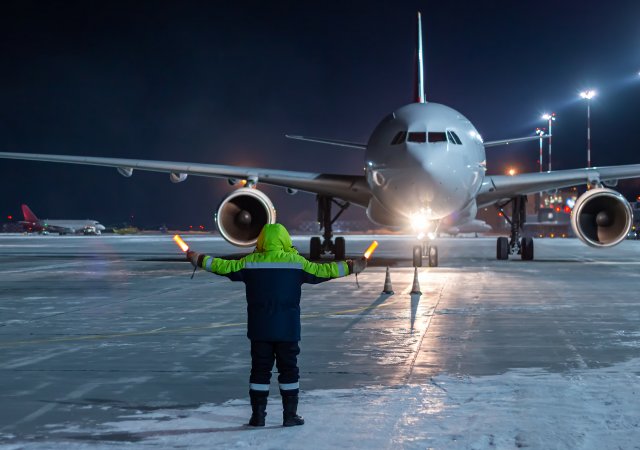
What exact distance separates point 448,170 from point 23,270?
12214mm

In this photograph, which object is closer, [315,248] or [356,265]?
[356,265]

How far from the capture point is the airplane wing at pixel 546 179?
82.5 feet

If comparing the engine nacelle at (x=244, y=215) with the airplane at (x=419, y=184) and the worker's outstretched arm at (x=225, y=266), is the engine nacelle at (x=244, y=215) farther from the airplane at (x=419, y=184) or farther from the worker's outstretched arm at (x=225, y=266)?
the worker's outstretched arm at (x=225, y=266)

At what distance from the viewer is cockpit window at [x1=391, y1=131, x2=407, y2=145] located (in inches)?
835

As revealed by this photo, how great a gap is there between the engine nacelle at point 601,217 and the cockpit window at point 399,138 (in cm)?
605

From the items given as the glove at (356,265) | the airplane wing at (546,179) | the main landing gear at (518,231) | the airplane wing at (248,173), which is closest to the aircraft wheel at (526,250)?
the main landing gear at (518,231)

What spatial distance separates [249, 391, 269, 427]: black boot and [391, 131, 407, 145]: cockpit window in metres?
15.9

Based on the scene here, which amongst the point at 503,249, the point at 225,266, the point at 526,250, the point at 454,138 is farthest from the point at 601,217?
the point at 225,266

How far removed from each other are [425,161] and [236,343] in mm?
11985

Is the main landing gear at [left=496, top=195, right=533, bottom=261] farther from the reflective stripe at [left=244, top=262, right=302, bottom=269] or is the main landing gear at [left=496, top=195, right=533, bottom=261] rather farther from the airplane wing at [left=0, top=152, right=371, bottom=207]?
the reflective stripe at [left=244, top=262, right=302, bottom=269]

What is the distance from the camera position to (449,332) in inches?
410

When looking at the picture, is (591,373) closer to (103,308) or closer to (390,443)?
(390,443)

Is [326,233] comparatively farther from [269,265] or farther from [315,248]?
[269,265]

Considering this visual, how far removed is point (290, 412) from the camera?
582 cm
